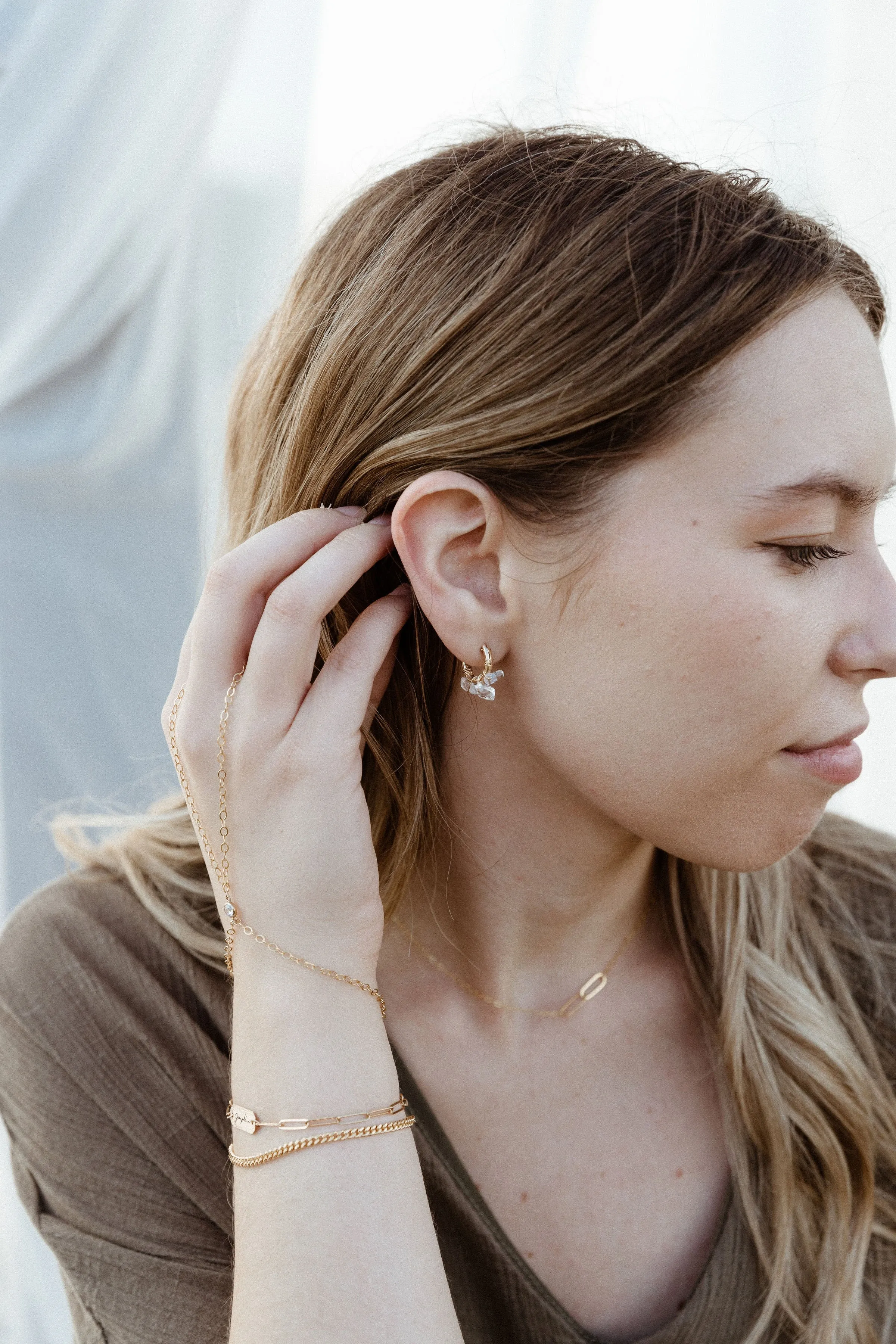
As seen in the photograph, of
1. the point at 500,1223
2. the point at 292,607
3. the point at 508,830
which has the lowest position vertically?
the point at 500,1223

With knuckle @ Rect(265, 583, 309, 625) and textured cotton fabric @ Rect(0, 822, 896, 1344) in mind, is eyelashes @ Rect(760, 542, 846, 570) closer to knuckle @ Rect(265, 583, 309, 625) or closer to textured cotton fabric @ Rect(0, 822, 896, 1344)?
knuckle @ Rect(265, 583, 309, 625)

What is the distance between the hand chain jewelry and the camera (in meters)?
0.99

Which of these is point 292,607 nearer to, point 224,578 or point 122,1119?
point 224,578

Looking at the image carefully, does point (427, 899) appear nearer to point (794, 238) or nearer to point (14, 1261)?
point (794, 238)

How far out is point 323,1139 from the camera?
93 centimetres

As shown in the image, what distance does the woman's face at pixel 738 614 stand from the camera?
932mm

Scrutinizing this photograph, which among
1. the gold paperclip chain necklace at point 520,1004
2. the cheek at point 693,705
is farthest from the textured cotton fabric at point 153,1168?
the cheek at point 693,705

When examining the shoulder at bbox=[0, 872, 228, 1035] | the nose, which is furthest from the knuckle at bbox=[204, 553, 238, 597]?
the nose

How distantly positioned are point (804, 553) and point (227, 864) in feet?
1.84

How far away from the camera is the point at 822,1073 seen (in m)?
1.20

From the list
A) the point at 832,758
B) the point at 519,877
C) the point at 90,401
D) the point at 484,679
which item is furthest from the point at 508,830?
the point at 90,401

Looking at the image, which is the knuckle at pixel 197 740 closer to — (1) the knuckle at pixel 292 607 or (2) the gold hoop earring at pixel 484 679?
(1) the knuckle at pixel 292 607

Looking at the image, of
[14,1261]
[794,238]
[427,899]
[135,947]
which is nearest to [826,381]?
[794,238]

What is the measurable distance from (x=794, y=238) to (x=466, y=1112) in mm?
878
